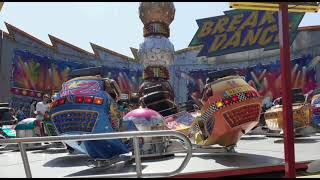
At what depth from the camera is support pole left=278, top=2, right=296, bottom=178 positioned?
260 cm

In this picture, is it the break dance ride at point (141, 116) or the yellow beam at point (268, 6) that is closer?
the yellow beam at point (268, 6)

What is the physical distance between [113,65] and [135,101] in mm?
14754

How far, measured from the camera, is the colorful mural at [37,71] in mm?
21266

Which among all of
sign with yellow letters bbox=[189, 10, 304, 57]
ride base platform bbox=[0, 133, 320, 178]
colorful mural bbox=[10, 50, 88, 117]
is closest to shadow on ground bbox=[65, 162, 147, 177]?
ride base platform bbox=[0, 133, 320, 178]

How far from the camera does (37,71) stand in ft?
72.6

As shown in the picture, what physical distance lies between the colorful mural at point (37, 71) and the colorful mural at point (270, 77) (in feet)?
23.9

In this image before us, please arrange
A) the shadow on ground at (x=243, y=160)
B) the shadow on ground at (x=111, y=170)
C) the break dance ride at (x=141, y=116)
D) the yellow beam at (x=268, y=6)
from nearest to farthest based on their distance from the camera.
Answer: the yellow beam at (x=268, y=6) < the shadow on ground at (x=111, y=170) < the shadow on ground at (x=243, y=160) < the break dance ride at (x=141, y=116)

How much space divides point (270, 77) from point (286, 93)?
22510mm

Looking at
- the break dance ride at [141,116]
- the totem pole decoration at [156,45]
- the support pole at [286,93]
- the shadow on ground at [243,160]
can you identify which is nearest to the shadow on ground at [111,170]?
the break dance ride at [141,116]

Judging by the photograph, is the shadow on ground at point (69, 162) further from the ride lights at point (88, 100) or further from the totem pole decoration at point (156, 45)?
the totem pole decoration at point (156, 45)

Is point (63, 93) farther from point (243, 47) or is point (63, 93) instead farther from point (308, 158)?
point (243, 47)

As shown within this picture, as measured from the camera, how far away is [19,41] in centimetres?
2148

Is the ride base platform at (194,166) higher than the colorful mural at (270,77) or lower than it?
lower

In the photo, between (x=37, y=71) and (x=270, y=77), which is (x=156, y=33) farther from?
(x=270, y=77)
